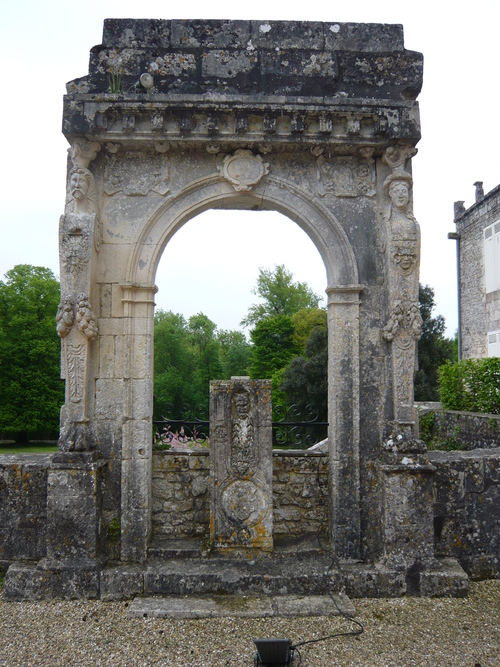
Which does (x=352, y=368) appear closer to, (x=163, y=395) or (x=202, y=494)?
(x=202, y=494)

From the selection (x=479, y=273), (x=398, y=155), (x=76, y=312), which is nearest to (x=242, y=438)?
(x=76, y=312)

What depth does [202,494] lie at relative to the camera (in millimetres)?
4672

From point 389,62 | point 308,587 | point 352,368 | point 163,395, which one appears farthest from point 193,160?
point 163,395

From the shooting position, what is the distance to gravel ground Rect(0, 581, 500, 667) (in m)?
2.95

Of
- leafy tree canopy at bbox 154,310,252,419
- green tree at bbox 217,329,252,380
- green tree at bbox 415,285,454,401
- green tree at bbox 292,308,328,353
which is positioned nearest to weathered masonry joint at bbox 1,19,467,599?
leafy tree canopy at bbox 154,310,252,419

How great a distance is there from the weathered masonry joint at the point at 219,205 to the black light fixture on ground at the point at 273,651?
1.00 metres

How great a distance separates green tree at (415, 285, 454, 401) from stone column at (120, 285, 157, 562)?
15920 millimetres

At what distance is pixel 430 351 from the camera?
19.9 meters

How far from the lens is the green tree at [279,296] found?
27741 mm

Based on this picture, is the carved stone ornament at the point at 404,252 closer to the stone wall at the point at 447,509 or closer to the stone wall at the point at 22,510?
the stone wall at the point at 447,509

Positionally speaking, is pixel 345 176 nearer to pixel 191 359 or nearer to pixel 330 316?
pixel 330 316

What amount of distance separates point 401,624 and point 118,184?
13.6 ft

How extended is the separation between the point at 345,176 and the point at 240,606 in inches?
144

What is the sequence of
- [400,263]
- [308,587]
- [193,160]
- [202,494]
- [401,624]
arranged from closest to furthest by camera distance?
[401,624], [308,587], [400,263], [193,160], [202,494]
